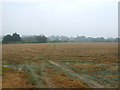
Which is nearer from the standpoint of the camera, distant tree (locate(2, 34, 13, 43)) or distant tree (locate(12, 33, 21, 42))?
distant tree (locate(2, 34, 13, 43))

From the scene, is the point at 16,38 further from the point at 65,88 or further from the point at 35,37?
the point at 65,88

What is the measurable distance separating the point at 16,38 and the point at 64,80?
60.3 meters

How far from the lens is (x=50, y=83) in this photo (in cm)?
841

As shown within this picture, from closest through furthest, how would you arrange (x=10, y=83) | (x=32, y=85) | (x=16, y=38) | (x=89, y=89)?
(x=89, y=89)
(x=32, y=85)
(x=10, y=83)
(x=16, y=38)

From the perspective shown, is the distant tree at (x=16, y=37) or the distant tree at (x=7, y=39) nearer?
the distant tree at (x=7, y=39)

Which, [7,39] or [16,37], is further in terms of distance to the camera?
[16,37]

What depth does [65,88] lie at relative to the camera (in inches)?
296

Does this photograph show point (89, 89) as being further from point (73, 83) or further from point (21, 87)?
point (21, 87)

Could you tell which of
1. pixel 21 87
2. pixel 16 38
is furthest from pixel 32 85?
pixel 16 38

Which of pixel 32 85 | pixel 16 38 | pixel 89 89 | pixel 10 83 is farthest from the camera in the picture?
pixel 16 38

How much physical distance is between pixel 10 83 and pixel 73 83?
106 inches

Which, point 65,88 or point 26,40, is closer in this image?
point 65,88

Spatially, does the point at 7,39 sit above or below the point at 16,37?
below

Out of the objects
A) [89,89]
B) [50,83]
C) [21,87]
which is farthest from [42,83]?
[89,89]
